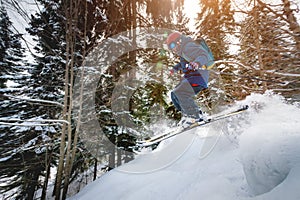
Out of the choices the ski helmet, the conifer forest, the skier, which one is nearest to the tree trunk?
the conifer forest

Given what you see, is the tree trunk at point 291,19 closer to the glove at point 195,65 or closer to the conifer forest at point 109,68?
the conifer forest at point 109,68

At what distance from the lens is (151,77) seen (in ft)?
29.0

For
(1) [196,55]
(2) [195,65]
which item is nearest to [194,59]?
(1) [196,55]

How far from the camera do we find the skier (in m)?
3.90

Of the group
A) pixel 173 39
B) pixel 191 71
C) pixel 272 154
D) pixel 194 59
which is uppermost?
pixel 173 39

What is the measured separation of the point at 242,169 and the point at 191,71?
2.34m

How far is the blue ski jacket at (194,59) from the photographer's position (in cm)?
386

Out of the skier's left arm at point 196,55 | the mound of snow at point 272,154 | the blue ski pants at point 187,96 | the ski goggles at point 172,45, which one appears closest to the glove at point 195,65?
the skier's left arm at point 196,55

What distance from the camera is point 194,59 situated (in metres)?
3.97

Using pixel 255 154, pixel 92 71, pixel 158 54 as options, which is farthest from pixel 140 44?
pixel 255 154

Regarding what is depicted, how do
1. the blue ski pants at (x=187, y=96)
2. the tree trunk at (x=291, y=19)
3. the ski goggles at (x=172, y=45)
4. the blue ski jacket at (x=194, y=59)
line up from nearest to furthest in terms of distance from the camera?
the blue ski jacket at (x=194, y=59)
the blue ski pants at (x=187, y=96)
the ski goggles at (x=172, y=45)
the tree trunk at (x=291, y=19)

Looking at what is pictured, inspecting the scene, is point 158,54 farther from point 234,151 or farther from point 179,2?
point 234,151

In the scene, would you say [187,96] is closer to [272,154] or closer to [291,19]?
[272,154]

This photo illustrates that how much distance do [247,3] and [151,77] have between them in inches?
199
